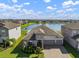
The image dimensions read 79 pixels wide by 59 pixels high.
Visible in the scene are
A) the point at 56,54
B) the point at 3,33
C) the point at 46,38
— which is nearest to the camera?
the point at 56,54

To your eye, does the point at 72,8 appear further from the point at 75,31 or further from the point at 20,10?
the point at 20,10

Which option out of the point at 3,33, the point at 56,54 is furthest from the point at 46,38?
the point at 3,33

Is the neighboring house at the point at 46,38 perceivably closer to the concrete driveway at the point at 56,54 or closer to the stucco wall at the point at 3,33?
the concrete driveway at the point at 56,54

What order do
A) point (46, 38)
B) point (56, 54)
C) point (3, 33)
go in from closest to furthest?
point (56, 54) < point (46, 38) < point (3, 33)

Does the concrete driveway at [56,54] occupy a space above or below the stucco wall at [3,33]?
below

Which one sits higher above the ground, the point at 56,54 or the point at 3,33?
the point at 3,33

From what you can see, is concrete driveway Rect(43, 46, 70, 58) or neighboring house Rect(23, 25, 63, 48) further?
neighboring house Rect(23, 25, 63, 48)

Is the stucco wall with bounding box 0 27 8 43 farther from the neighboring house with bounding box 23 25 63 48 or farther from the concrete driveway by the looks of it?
the concrete driveway

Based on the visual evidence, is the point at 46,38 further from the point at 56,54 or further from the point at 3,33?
the point at 3,33

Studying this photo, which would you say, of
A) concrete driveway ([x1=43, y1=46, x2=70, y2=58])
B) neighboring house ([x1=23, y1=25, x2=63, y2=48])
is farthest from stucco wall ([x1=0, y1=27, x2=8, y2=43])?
concrete driveway ([x1=43, y1=46, x2=70, y2=58])

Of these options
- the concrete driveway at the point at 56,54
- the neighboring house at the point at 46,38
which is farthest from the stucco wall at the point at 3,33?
the concrete driveway at the point at 56,54

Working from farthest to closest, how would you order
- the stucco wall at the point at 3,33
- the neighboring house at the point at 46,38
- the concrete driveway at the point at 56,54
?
Result: the stucco wall at the point at 3,33 → the neighboring house at the point at 46,38 → the concrete driveway at the point at 56,54
